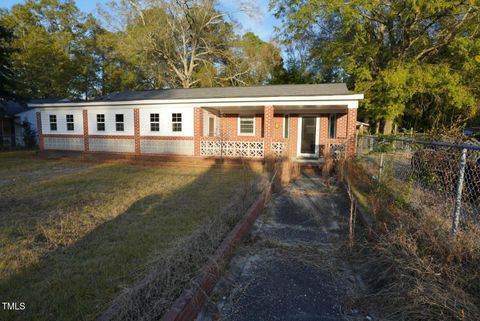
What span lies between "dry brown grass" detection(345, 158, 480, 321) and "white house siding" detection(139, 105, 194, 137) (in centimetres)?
1088

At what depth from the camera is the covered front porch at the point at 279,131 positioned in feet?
40.2

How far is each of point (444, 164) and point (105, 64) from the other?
35.4m

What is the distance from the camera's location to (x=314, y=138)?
14406 millimetres

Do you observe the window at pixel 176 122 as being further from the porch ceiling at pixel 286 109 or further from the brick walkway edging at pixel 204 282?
the brick walkway edging at pixel 204 282

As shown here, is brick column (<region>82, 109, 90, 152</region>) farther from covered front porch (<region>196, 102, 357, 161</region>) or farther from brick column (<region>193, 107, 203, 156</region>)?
covered front porch (<region>196, 102, 357, 161</region>)

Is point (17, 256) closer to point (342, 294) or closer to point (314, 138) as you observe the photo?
point (342, 294)

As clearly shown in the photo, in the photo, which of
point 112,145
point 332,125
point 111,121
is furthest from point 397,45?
point 112,145

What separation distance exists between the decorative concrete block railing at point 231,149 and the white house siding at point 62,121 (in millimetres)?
7429

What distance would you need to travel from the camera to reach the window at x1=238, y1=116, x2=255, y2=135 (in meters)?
15.3

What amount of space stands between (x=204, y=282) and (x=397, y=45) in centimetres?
2134

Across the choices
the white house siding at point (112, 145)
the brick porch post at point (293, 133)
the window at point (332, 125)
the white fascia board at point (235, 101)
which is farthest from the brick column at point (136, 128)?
the window at point (332, 125)

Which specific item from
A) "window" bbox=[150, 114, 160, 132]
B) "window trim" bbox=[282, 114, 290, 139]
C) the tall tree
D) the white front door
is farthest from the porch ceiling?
the tall tree

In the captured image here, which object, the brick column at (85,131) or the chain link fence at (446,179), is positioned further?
the brick column at (85,131)

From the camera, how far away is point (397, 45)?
61.0ft
